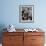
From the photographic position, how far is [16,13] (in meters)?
4.19

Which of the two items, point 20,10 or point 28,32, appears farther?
point 20,10

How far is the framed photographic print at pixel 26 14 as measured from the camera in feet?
13.7

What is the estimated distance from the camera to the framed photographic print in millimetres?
4174

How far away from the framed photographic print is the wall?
10 cm

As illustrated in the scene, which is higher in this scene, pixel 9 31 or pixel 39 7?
pixel 39 7

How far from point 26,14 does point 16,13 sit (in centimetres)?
32

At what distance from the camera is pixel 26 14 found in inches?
166

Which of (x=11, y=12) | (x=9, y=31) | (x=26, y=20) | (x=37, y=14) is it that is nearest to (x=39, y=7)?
(x=37, y=14)

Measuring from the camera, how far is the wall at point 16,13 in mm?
4168

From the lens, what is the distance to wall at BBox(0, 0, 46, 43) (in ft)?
13.7

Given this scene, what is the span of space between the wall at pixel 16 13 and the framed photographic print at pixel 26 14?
3.8 inches

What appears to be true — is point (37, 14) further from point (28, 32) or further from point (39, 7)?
point (28, 32)

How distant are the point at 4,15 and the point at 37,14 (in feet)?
3.48

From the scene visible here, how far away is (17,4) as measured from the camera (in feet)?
13.7
